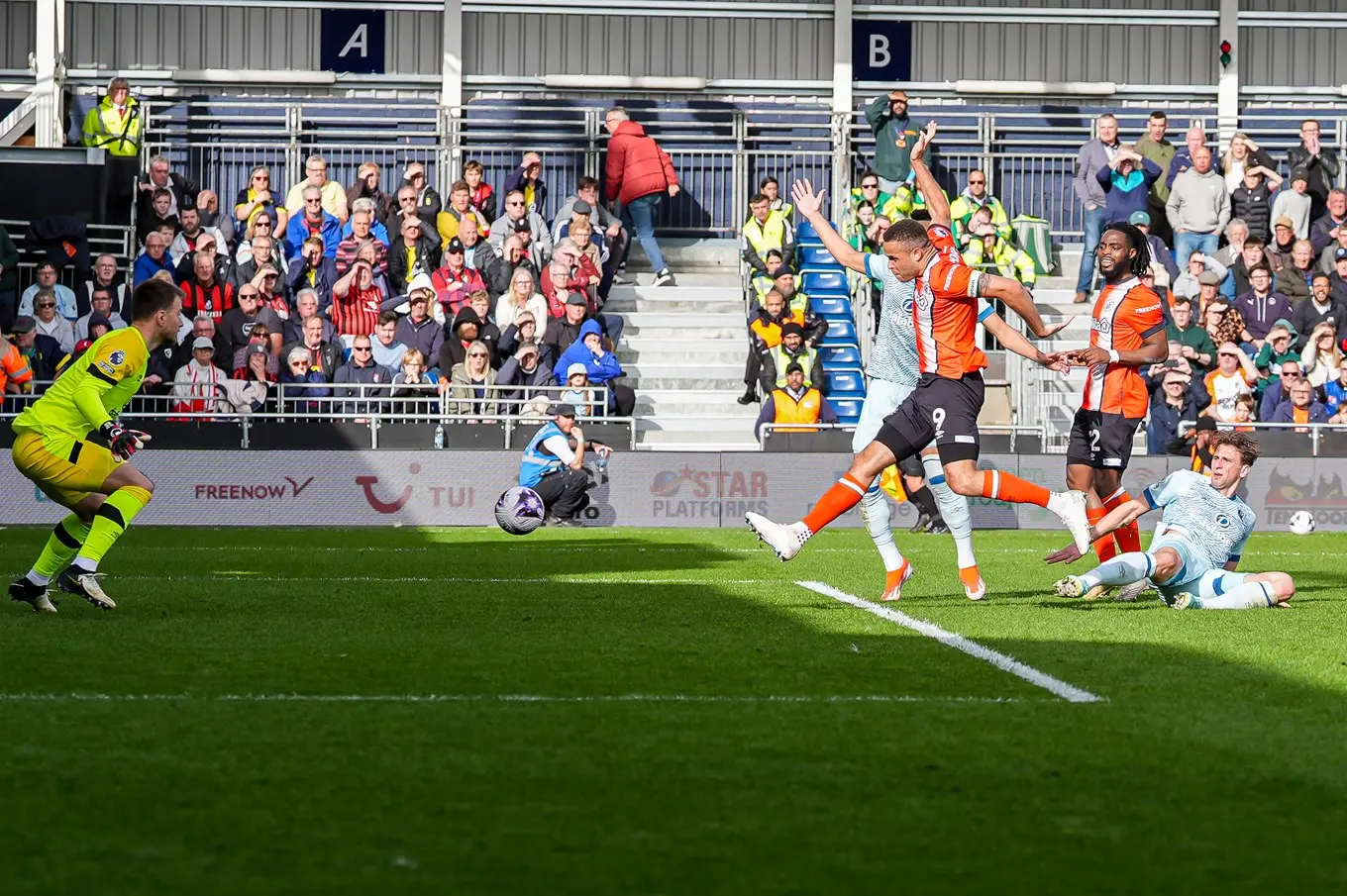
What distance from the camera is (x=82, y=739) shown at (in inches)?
235

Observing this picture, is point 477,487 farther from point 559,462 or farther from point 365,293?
point 365,293

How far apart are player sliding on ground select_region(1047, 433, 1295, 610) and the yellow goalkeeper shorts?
5.24m

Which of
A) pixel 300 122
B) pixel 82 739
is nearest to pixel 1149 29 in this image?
pixel 300 122

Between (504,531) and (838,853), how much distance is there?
15.8 m

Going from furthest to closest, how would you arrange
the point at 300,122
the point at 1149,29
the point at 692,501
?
the point at 1149,29 < the point at 300,122 < the point at 692,501

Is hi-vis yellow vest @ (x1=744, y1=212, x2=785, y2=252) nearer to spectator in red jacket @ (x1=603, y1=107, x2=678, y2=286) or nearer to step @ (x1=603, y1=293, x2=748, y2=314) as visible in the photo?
step @ (x1=603, y1=293, x2=748, y2=314)

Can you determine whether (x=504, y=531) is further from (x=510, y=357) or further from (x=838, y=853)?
(x=838, y=853)

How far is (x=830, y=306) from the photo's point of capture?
2622 centimetres

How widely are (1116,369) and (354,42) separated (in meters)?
21.0

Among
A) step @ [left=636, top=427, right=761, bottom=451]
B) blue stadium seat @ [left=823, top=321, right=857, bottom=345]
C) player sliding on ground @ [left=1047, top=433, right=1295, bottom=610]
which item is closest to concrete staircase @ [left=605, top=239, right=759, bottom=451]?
step @ [left=636, top=427, right=761, bottom=451]

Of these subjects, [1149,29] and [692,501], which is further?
[1149,29]

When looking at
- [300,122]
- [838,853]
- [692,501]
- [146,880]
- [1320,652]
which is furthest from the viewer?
[300,122]

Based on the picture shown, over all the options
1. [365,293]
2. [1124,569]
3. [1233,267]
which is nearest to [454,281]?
[365,293]

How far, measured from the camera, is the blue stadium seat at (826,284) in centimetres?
2675
